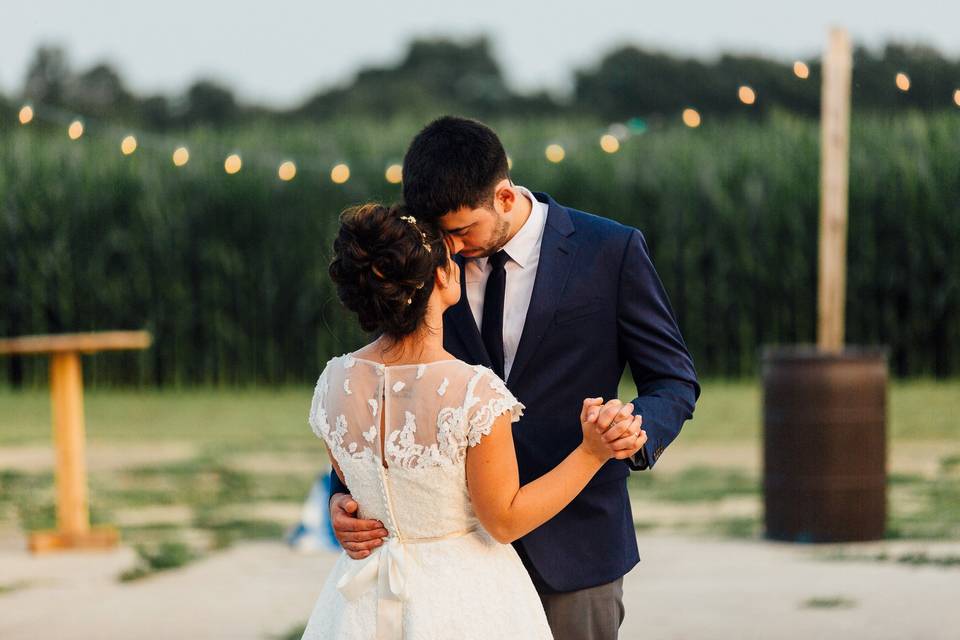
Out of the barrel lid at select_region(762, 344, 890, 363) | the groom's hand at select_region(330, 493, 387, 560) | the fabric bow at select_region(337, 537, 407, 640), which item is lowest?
the barrel lid at select_region(762, 344, 890, 363)

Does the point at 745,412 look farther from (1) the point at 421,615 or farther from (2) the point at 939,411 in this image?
(1) the point at 421,615

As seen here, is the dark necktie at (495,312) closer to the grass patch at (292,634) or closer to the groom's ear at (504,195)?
the groom's ear at (504,195)

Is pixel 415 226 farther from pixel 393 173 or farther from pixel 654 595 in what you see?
pixel 393 173

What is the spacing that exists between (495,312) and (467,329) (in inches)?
2.6

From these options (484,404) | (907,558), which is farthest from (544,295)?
(907,558)

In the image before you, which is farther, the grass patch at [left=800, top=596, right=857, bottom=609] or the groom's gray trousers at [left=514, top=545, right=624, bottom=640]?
the grass patch at [left=800, top=596, right=857, bottom=609]

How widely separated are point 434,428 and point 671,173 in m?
15.0

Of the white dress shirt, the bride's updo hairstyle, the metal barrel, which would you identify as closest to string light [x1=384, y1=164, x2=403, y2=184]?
the metal barrel

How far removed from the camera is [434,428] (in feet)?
9.31

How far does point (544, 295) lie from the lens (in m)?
3.19

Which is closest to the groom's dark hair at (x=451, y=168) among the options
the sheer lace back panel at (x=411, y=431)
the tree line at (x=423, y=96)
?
the sheer lace back panel at (x=411, y=431)

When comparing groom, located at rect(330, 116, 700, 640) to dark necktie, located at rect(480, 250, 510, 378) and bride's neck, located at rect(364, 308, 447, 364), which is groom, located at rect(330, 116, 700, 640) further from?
bride's neck, located at rect(364, 308, 447, 364)

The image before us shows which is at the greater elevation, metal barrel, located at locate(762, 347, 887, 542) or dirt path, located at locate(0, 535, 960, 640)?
metal barrel, located at locate(762, 347, 887, 542)

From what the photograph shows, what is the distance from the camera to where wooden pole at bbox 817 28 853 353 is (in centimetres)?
804
